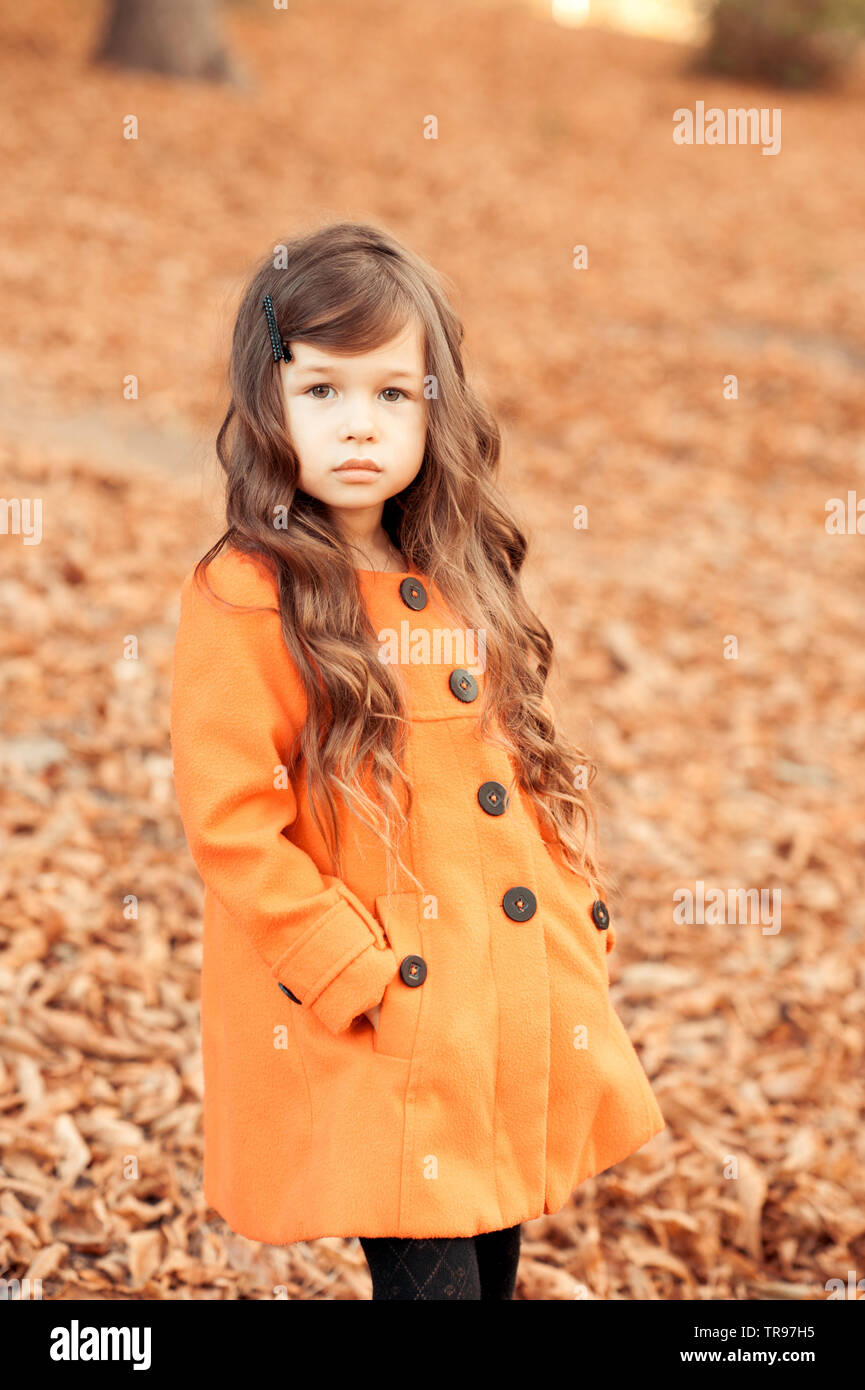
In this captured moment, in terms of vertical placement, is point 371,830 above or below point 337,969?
above

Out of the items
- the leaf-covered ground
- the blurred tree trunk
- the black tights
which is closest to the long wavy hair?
the leaf-covered ground

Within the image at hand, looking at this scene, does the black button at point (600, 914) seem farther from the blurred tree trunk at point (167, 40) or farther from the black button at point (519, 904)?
the blurred tree trunk at point (167, 40)

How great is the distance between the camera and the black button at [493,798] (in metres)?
1.90

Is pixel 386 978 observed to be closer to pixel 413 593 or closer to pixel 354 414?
pixel 413 593

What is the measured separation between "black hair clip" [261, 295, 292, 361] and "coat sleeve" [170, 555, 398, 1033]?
342 millimetres

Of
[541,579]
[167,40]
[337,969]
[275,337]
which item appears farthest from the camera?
[167,40]

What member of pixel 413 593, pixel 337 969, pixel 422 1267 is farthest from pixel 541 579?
pixel 422 1267

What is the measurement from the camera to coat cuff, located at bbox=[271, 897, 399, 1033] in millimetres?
1727

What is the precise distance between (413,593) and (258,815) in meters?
0.44

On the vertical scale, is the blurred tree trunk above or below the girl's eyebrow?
above

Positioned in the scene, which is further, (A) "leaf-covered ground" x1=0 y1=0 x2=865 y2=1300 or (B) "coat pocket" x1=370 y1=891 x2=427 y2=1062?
(A) "leaf-covered ground" x1=0 y1=0 x2=865 y2=1300

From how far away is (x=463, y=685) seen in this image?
192 cm

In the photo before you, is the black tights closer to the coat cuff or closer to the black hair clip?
the coat cuff

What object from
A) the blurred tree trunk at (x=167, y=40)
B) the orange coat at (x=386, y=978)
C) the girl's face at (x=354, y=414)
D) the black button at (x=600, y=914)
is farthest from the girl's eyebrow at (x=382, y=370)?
the blurred tree trunk at (x=167, y=40)
